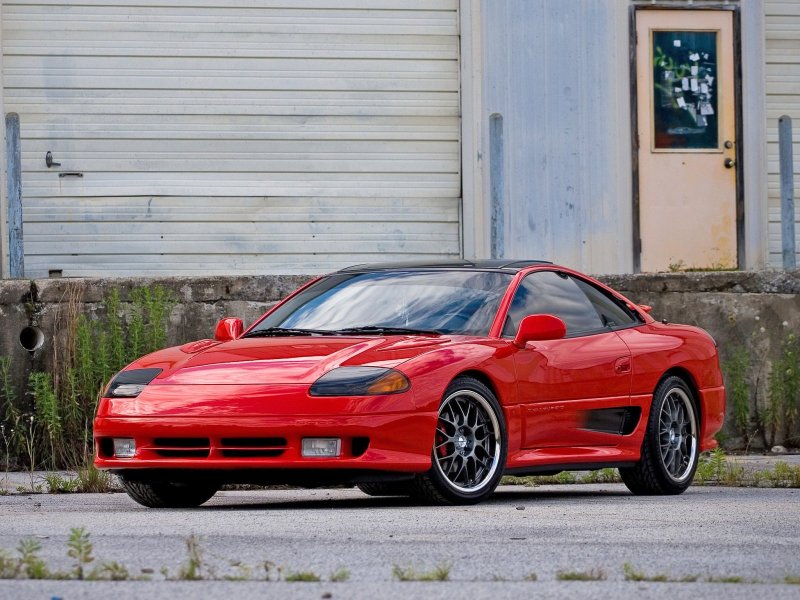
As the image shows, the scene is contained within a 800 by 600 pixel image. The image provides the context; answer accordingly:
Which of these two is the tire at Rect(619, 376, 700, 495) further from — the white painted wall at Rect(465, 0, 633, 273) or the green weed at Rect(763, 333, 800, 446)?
the white painted wall at Rect(465, 0, 633, 273)

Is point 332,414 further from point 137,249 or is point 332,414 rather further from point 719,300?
point 137,249

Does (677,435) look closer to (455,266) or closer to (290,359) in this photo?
(455,266)

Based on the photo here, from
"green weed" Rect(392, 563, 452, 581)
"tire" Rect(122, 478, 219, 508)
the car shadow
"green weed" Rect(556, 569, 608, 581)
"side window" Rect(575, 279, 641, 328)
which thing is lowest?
the car shadow

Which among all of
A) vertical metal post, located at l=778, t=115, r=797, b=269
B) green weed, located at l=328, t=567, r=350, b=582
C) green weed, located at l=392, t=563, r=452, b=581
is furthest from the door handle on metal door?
vertical metal post, located at l=778, t=115, r=797, b=269

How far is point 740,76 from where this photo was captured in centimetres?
1514

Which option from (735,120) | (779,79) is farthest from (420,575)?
(779,79)

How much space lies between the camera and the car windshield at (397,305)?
846 centimetres

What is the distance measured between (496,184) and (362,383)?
5.51 meters

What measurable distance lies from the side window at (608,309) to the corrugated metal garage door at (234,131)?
5.06m

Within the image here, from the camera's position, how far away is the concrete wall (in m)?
11.6

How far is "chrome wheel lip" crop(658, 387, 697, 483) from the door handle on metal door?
1.29ft

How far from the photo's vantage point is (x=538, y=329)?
27.4ft

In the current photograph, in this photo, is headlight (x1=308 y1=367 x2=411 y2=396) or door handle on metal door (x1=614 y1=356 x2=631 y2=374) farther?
door handle on metal door (x1=614 y1=356 x2=631 y2=374)

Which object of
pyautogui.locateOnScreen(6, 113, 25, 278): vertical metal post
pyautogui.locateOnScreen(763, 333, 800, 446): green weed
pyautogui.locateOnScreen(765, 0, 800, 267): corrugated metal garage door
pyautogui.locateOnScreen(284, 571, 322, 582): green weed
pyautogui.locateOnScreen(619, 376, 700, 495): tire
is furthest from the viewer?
pyautogui.locateOnScreen(765, 0, 800, 267): corrugated metal garage door
